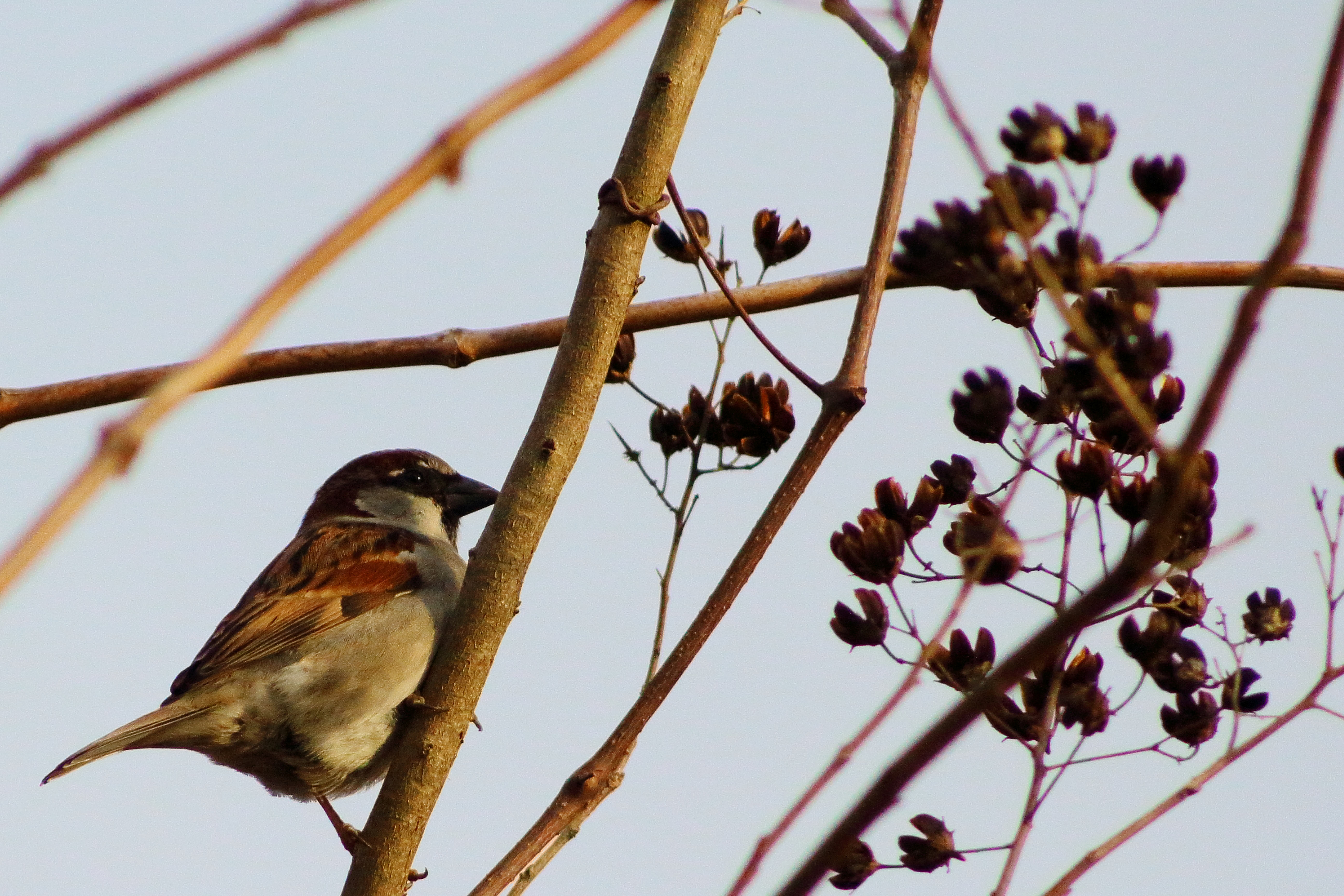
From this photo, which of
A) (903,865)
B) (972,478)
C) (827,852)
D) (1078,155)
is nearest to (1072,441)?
(972,478)

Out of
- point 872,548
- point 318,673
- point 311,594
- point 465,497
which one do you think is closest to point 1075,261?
point 872,548

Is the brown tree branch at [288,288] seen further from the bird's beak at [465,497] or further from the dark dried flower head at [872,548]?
the bird's beak at [465,497]

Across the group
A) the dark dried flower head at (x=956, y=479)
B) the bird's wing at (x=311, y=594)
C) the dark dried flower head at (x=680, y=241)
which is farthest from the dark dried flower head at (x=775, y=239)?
the bird's wing at (x=311, y=594)

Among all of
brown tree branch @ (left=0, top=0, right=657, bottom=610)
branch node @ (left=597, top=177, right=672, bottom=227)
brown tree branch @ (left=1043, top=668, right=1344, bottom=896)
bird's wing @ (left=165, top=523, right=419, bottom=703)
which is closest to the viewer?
brown tree branch @ (left=0, top=0, right=657, bottom=610)

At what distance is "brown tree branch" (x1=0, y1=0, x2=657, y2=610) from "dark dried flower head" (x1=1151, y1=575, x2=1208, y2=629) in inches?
64.8

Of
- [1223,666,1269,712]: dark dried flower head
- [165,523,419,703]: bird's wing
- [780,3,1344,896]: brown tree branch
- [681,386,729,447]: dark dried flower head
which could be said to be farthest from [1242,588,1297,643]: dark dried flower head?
[165,523,419,703]: bird's wing

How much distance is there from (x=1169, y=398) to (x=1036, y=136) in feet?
2.05

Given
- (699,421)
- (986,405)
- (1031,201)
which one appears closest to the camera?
(1031,201)

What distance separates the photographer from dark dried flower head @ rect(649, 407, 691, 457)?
3.04m

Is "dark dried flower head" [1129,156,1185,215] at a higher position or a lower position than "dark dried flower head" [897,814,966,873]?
higher

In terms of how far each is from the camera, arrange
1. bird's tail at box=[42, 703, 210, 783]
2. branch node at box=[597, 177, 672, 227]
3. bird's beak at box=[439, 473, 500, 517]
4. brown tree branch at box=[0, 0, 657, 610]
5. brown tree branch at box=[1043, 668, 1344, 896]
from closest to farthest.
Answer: brown tree branch at box=[0, 0, 657, 610], brown tree branch at box=[1043, 668, 1344, 896], branch node at box=[597, 177, 672, 227], bird's tail at box=[42, 703, 210, 783], bird's beak at box=[439, 473, 500, 517]

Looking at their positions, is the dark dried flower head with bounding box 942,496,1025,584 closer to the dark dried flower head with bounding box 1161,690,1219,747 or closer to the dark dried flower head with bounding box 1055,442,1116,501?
the dark dried flower head with bounding box 1055,442,1116,501

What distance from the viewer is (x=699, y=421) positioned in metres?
2.98

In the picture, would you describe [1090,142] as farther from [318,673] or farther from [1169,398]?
[318,673]
